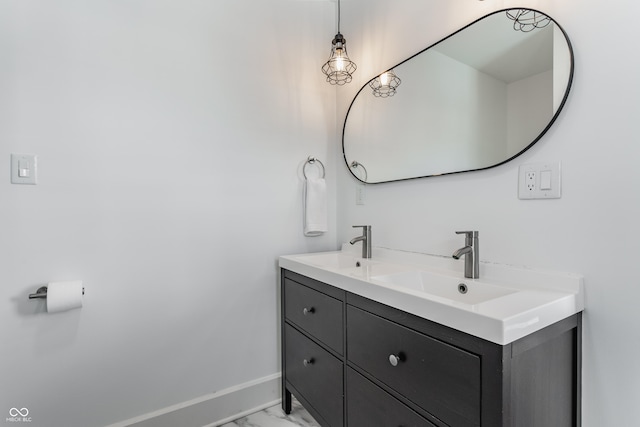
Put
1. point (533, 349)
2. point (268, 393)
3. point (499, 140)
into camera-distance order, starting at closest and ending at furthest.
A: point (533, 349) < point (499, 140) < point (268, 393)

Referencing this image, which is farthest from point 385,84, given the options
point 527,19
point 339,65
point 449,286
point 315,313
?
point 315,313

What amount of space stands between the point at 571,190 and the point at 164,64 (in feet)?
5.67

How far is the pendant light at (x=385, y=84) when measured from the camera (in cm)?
161

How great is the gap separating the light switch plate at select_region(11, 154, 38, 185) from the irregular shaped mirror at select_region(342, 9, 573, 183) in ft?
4.90

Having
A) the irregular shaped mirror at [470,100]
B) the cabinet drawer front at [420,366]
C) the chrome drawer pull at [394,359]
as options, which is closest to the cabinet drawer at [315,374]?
the cabinet drawer front at [420,366]

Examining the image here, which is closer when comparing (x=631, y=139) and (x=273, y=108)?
(x=631, y=139)

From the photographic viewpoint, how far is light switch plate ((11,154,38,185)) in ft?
3.93

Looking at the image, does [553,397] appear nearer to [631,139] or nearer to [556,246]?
[556,246]

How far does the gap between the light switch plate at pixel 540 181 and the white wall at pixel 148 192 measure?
1159 millimetres

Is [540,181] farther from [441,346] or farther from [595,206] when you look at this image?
[441,346]

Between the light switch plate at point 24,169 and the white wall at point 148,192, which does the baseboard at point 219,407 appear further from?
the light switch plate at point 24,169

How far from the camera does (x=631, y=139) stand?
86 cm

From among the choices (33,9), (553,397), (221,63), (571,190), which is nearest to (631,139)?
(571,190)

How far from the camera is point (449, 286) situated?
3.89ft
